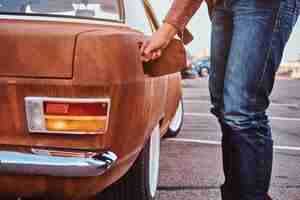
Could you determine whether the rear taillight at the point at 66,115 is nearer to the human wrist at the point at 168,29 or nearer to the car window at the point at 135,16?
the human wrist at the point at 168,29

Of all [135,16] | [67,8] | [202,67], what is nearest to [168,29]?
[67,8]

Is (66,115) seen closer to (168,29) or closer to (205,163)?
(168,29)

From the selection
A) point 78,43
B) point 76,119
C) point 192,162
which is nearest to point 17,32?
point 78,43

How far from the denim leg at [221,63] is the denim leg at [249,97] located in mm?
84

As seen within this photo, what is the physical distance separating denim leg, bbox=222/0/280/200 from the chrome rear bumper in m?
0.57

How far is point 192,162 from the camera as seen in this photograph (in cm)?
445

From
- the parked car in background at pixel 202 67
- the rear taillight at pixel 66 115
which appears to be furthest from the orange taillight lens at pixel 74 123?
the parked car in background at pixel 202 67

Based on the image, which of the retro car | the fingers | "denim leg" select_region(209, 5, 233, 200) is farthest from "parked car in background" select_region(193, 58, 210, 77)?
the retro car

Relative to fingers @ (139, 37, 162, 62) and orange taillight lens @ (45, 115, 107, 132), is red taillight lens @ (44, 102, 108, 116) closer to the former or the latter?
orange taillight lens @ (45, 115, 107, 132)

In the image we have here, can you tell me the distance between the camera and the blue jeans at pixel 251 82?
2072mm

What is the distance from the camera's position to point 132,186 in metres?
2.68

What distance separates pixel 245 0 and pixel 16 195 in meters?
1.20

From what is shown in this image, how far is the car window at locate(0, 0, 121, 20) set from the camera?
254cm

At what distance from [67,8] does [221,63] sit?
32.3 inches
